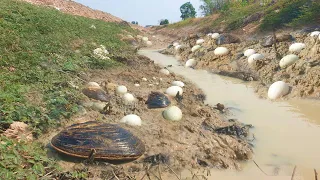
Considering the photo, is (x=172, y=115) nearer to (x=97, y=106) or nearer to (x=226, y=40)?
(x=97, y=106)

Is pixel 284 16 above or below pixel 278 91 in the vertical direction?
above

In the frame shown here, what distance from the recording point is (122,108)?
660 cm

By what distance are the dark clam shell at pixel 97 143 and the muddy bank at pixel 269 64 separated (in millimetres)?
5711

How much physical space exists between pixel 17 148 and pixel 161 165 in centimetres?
204

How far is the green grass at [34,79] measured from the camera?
156 inches

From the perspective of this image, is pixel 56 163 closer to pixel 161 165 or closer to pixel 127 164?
pixel 127 164

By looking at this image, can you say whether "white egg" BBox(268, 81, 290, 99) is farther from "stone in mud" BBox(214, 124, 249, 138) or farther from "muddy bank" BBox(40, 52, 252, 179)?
"stone in mud" BBox(214, 124, 249, 138)

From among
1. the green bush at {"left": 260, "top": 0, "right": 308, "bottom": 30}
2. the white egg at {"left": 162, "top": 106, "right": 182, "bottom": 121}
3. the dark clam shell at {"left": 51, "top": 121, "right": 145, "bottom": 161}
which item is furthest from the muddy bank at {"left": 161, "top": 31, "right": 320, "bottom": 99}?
the dark clam shell at {"left": 51, "top": 121, "right": 145, "bottom": 161}

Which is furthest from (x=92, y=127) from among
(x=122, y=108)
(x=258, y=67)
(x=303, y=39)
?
(x=303, y=39)

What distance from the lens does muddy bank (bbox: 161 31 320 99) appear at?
869 centimetres

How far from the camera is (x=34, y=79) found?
6.76m

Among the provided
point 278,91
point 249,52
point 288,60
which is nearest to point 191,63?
point 249,52

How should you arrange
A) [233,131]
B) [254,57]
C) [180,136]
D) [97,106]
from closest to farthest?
[180,136] < [233,131] < [97,106] < [254,57]

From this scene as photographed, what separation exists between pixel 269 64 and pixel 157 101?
19.2 feet
